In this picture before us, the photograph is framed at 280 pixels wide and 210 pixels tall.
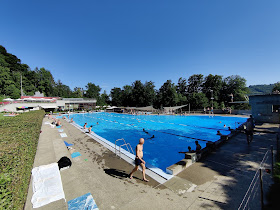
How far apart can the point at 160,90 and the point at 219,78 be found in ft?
72.6

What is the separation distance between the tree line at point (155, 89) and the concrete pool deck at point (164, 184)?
109ft

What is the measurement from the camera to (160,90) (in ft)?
179

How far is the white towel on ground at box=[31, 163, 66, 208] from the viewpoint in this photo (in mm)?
3113

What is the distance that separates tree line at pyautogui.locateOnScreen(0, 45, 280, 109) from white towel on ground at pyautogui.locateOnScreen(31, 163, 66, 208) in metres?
37.7

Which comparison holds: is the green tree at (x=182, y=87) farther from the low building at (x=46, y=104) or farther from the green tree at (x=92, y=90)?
the green tree at (x=92, y=90)

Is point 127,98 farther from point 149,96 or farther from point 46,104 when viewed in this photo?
point 46,104

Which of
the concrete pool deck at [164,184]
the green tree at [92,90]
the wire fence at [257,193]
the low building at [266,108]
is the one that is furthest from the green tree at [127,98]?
the wire fence at [257,193]

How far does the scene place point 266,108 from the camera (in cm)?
1424

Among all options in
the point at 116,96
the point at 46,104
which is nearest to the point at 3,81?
the point at 46,104

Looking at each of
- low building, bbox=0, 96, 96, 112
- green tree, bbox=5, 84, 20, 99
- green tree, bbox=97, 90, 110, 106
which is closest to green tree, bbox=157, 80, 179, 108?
low building, bbox=0, 96, 96, 112

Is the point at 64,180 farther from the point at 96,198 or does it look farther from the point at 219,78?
the point at 219,78

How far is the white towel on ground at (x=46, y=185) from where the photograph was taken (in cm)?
311

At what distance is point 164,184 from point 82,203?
2577 millimetres

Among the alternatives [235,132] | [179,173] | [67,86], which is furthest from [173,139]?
[67,86]
